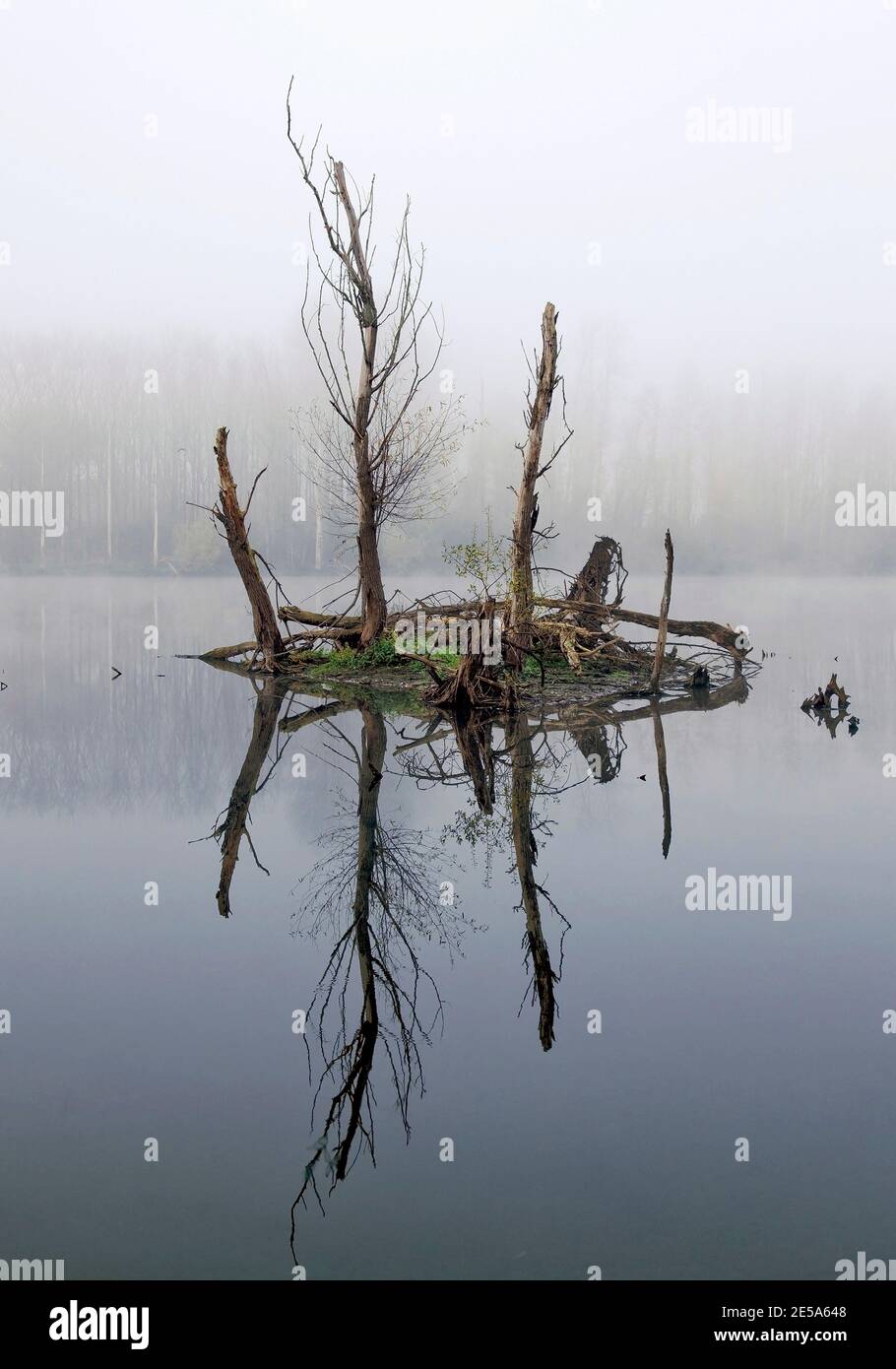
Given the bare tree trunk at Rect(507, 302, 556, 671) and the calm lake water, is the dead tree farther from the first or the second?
the calm lake water

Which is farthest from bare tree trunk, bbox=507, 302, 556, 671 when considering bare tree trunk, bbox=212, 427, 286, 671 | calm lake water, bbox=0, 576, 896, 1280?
calm lake water, bbox=0, 576, 896, 1280

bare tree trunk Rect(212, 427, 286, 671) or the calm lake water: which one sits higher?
bare tree trunk Rect(212, 427, 286, 671)

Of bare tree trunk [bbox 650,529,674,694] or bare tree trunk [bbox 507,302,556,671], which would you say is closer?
bare tree trunk [bbox 650,529,674,694]

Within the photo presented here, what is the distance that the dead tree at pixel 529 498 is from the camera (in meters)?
19.4

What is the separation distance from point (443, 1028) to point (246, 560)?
59.7ft

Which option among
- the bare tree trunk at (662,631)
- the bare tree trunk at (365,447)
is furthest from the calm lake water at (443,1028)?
the bare tree trunk at (365,447)

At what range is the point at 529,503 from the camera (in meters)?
19.9

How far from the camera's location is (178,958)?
6.13 m

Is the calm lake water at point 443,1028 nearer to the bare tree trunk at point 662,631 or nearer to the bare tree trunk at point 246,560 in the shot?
the bare tree trunk at point 662,631

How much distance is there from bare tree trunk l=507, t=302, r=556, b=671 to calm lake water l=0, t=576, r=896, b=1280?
795cm

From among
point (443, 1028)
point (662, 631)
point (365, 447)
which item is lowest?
point (443, 1028)

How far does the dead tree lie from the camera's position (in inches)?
763

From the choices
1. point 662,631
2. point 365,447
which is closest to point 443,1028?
point 662,631

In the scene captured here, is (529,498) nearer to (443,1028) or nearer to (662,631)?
(662,631)
